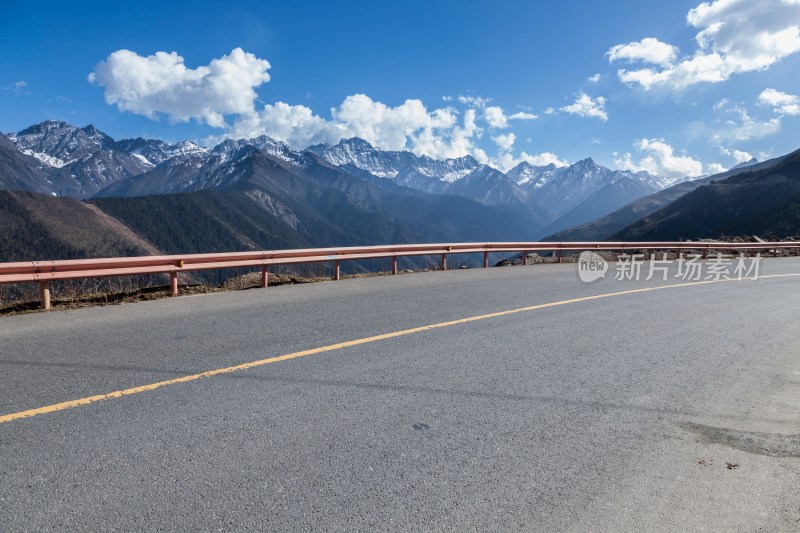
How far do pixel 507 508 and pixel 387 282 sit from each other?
890 cm

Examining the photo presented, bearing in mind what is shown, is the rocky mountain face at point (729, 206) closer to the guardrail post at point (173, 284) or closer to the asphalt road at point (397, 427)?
the asphalt road at point (397, 427)

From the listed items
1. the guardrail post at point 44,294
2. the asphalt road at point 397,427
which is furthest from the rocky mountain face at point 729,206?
the guardrail post at point 44,294

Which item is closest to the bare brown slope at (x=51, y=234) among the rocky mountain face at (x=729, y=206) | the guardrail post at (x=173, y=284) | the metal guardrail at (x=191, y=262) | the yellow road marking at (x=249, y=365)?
the metal guardrail at (x=191, y=262)

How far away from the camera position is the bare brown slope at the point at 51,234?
161m

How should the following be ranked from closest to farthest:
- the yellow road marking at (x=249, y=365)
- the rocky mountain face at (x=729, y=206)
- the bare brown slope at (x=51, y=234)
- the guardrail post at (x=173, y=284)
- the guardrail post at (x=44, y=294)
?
1. the yellow road marking at (x=249, y=365)
2. the guardrail post at (x=44, y=294)
3. the guardrail post at (x=173, y=284)
4. the rocky mountain face at (x=729, y=206)
5. the bare brown slope at (x=51, y=234)

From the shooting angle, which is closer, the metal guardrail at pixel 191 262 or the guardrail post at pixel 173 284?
the metal guardrail at pixel 191 262

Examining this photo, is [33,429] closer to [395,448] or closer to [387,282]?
[395,448]

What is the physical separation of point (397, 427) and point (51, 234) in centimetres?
20858

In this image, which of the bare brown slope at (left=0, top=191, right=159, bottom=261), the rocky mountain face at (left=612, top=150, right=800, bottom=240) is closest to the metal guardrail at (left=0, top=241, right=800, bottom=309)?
the rocky mountain face at (left=612, top=150, right=800, bottom=240)

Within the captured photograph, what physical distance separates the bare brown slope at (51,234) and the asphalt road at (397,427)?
17569cm

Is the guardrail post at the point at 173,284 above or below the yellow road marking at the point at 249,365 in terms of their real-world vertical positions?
above

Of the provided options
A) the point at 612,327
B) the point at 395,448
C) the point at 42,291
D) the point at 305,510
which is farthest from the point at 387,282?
the point at 305,510

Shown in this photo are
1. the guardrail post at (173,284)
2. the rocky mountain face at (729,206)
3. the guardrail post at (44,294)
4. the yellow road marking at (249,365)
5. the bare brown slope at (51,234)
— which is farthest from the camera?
the bare brown slope at (51,234)

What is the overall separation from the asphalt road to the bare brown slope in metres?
176
